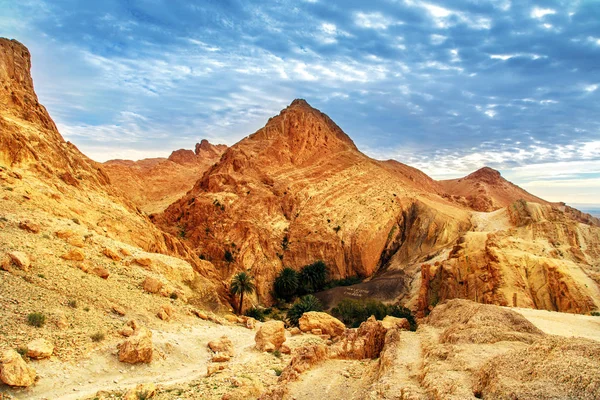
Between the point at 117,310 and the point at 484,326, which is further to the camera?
the point at 117,310

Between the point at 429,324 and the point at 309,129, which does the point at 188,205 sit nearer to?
the point at 309,129

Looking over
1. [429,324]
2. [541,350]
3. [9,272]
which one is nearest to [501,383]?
[541,350]

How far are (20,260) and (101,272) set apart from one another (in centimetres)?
400

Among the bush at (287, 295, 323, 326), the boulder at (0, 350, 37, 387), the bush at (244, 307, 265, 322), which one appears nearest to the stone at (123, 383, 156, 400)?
the boulder at (0, 350, 37, 387)

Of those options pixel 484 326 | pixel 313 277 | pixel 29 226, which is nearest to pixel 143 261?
pixel 29 226

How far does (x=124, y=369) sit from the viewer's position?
553 inches

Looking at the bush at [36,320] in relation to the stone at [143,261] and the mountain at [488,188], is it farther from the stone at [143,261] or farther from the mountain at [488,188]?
the mountain at [488,188]

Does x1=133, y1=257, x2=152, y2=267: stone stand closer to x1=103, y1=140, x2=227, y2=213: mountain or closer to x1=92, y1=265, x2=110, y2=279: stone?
x1=92, y1=265, x2=110, y2=279: stone

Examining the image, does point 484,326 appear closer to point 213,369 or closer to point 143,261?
point 213,369

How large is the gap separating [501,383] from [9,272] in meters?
18.2

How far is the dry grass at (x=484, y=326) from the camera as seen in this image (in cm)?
1212

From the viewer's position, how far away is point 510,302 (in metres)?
27.4

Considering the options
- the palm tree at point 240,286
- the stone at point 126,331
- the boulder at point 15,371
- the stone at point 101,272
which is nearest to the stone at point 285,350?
the stone at point 126,331

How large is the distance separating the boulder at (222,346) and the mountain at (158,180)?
43864mm
